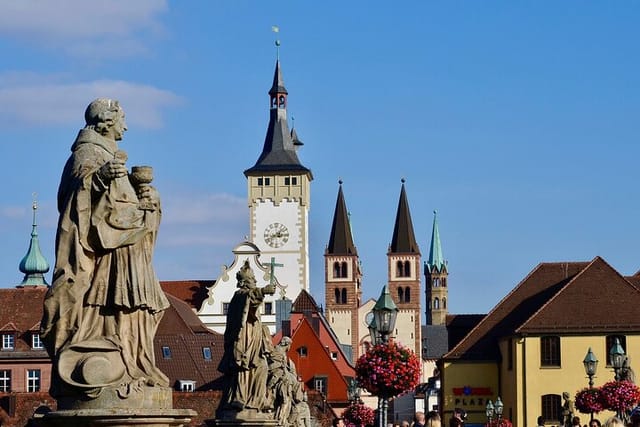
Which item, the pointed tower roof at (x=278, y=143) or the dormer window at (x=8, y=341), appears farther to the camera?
the pointed tower roof at (x=278, y=143)

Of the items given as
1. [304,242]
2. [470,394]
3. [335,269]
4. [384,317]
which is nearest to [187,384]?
[470,394]

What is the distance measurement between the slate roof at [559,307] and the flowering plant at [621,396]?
125ft

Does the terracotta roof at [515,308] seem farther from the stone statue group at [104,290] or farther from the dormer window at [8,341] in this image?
the stone statue group at [104,290]

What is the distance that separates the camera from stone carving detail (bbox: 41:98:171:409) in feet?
26.1

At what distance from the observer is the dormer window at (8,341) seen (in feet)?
226

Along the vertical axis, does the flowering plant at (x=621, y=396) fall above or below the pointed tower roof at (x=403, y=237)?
below

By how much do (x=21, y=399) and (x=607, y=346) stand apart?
2646 centimetres

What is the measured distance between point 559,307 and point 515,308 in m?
5.01

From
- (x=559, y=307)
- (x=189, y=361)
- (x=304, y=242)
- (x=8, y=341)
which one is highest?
(x=304, y=242)

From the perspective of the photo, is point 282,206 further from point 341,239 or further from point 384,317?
point 384,317

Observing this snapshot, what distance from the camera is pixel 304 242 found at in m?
125

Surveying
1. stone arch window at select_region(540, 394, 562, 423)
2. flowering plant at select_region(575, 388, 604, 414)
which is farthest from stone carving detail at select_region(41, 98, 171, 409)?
stone arch window at select_region(540, 394, 562, 423)

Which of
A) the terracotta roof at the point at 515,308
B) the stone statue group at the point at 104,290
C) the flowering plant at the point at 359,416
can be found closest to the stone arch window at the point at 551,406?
the terracotta roof at the point at 515,308

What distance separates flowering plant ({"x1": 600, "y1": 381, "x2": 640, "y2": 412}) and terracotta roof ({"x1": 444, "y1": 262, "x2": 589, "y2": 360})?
1624 inches
